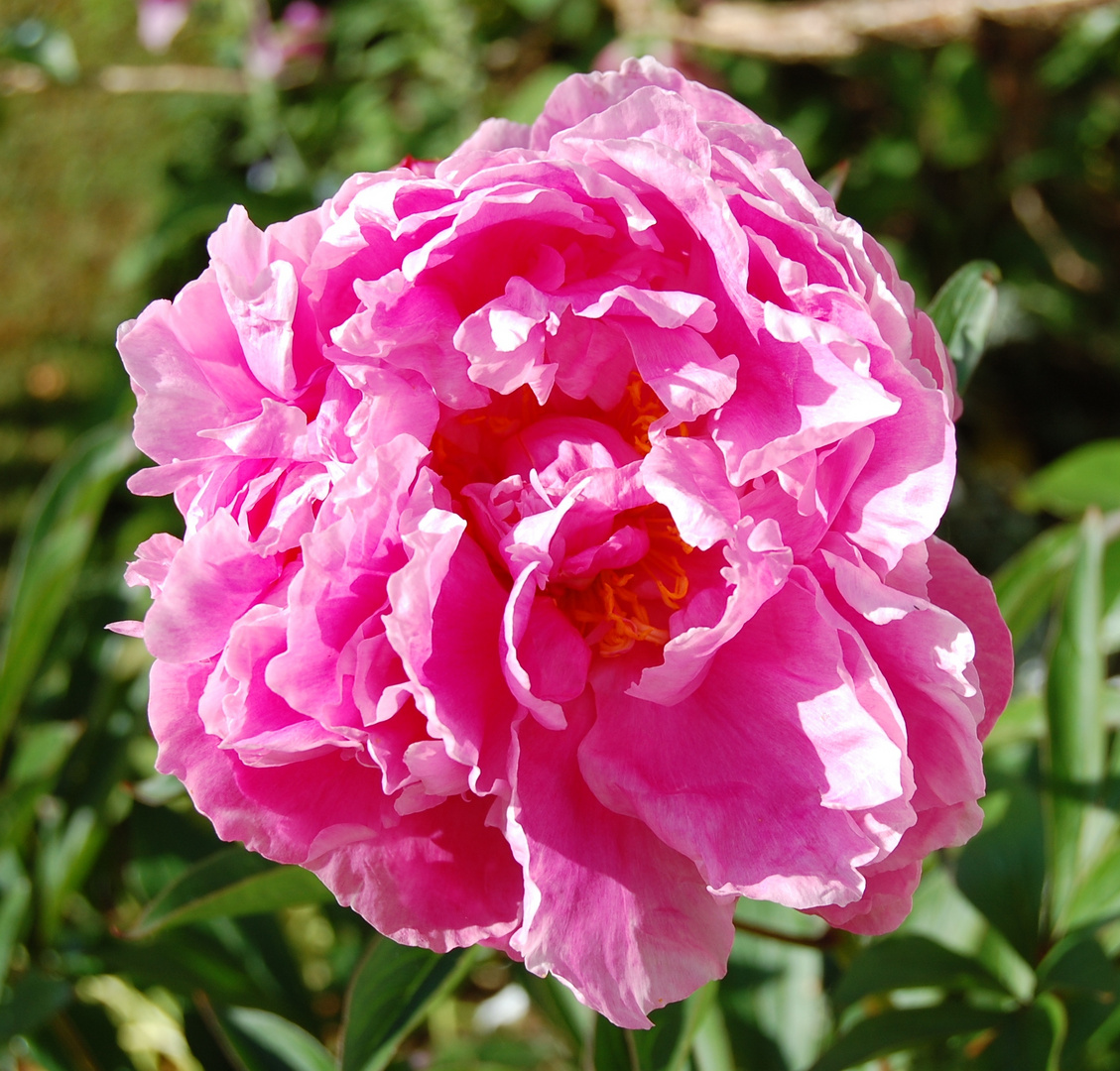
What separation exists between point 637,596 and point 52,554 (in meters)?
0.86

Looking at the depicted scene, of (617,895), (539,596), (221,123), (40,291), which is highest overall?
(539,596)

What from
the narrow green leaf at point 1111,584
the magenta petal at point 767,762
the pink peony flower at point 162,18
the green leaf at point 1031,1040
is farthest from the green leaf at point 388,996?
the pink peony flower at point 162,18

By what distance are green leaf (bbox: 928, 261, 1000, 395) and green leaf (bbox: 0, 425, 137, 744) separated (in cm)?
93

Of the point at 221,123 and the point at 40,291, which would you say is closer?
the point at 221,123

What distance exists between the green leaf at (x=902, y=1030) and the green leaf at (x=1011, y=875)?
8cm

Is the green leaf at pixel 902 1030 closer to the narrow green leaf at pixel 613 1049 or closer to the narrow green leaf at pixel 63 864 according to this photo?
the narrow green leaf at pixel 613 1049

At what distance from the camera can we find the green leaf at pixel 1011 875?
962 mm

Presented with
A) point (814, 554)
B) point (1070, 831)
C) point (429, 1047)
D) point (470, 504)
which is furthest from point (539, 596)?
point (429, 1047)

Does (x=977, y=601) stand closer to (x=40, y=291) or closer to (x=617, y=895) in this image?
(x=617, y=895)

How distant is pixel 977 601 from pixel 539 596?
283 mm

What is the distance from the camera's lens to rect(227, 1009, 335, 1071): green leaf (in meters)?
1.05

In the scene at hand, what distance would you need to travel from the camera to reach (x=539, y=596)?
0.71m

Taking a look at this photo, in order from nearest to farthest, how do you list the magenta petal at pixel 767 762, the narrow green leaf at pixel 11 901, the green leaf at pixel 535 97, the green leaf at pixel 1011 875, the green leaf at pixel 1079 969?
the magenta petal at pixel 767 762, the green leaf at pixel 1079 969, the green leaf at pixel 1011 875, the narrow green leaf at pixel 11 901, the green leaf at pixel 535 97

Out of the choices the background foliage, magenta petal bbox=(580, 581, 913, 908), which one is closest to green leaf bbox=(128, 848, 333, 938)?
the background foliage
